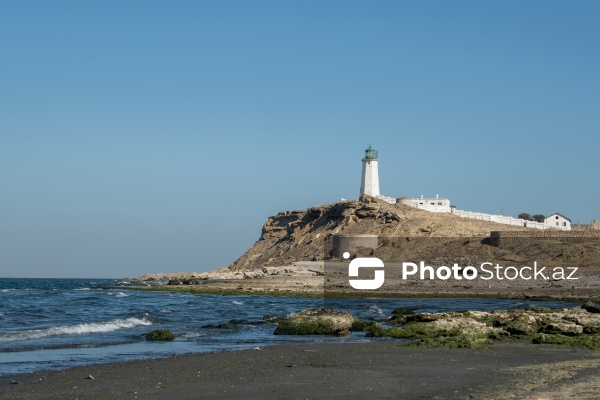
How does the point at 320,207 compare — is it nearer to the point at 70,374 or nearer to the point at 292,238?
the point at 292,238

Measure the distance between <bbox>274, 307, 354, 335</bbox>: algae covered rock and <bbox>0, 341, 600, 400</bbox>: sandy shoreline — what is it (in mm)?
4863

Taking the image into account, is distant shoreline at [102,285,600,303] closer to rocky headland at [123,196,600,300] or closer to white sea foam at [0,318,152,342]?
rocky headland at [123,196,600,300]

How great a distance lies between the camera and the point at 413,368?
14.1m

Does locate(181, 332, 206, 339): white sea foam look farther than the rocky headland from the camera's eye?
No

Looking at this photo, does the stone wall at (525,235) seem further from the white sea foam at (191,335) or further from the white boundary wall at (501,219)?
the white sea foam at (191,335)

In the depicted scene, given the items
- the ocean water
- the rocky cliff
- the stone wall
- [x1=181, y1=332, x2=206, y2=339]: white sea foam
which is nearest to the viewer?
the ocean water

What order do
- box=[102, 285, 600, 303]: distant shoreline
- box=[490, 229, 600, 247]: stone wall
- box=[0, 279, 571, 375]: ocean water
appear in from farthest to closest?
box=[490, 229, 600, 247]: stone wall → box=[102, 285, 600, 303]: distant shoreline → box=[0, 279, 571, 375]: ocean water

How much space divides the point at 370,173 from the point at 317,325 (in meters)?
70.7

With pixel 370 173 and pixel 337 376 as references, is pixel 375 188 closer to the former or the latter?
pixel 370 173

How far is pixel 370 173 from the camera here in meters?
92.4

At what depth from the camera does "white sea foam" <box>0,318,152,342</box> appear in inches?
825

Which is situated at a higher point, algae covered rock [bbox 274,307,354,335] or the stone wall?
the stone wall

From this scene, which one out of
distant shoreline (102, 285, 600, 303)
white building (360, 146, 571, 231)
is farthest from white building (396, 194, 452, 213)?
distant shoreline (102, 285, 600, 303)

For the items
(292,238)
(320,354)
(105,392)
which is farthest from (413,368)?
(292,238)
